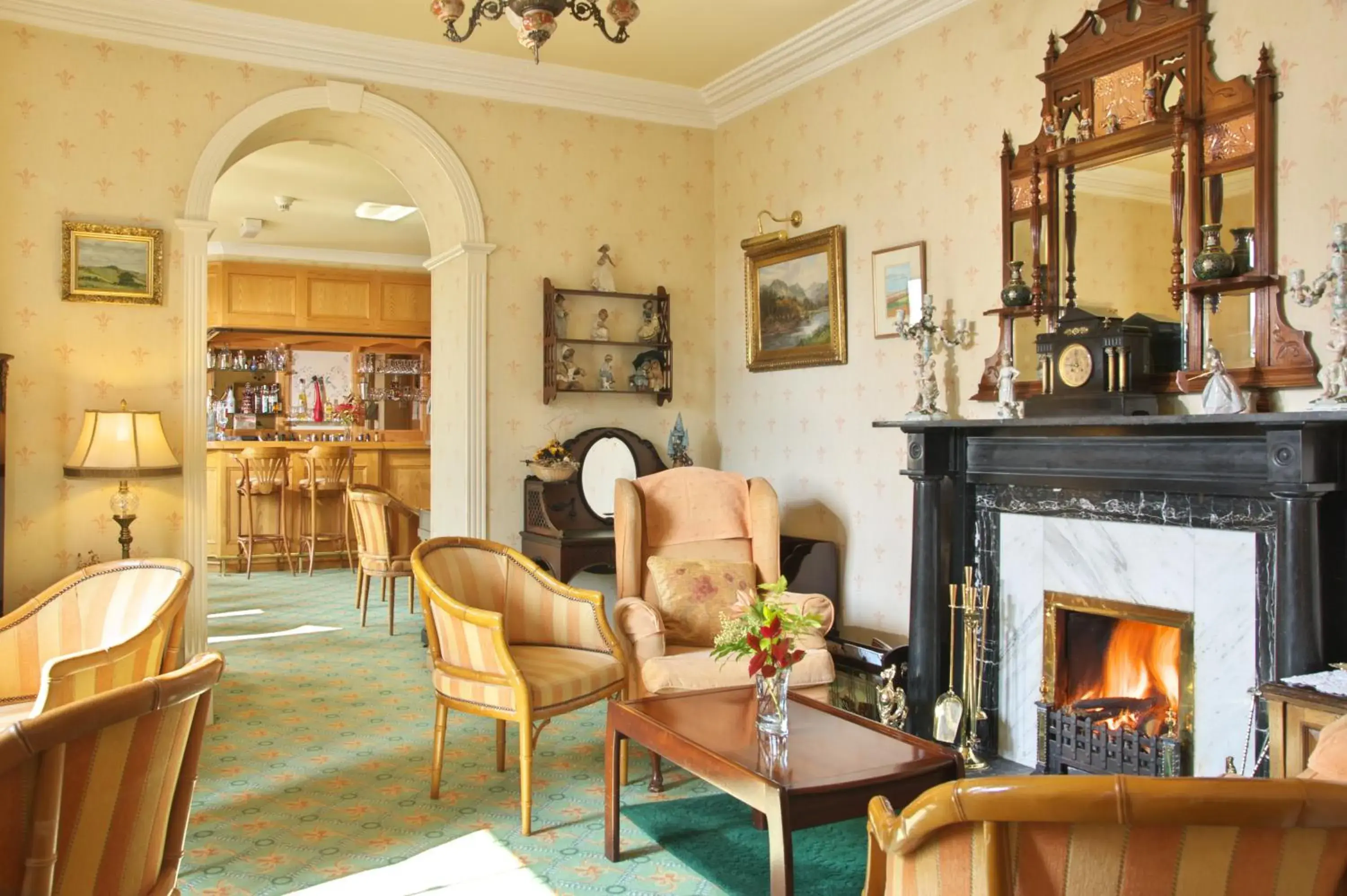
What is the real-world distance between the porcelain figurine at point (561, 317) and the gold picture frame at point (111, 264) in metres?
1.93

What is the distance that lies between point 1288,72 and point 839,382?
2.38 metres

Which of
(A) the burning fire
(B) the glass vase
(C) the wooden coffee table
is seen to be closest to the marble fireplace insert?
(A) the burning fire

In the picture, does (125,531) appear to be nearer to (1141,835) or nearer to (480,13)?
(480,13)

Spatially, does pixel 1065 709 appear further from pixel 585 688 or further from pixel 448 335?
pixel 448 335

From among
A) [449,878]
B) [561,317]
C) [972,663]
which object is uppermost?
[561,317]

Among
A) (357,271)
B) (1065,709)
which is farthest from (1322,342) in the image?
(357,271)

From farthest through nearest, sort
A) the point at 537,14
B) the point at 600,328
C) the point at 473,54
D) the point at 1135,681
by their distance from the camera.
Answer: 1. the point at 600,328
2. the point at 473,54
3. the point at 1135,681
4. the point at 537,14

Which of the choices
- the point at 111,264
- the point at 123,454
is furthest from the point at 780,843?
the point at 111,264

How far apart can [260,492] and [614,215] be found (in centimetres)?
515

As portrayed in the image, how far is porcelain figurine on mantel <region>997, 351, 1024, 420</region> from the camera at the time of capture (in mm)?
4176

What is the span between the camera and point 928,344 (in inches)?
177

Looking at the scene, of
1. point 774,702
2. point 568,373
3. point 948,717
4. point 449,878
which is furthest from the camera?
point 568,373

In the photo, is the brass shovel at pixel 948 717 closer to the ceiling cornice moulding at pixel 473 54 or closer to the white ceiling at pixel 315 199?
the ceiling cornice moulding at pixel 473 54

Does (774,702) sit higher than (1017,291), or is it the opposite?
(1017,291)
